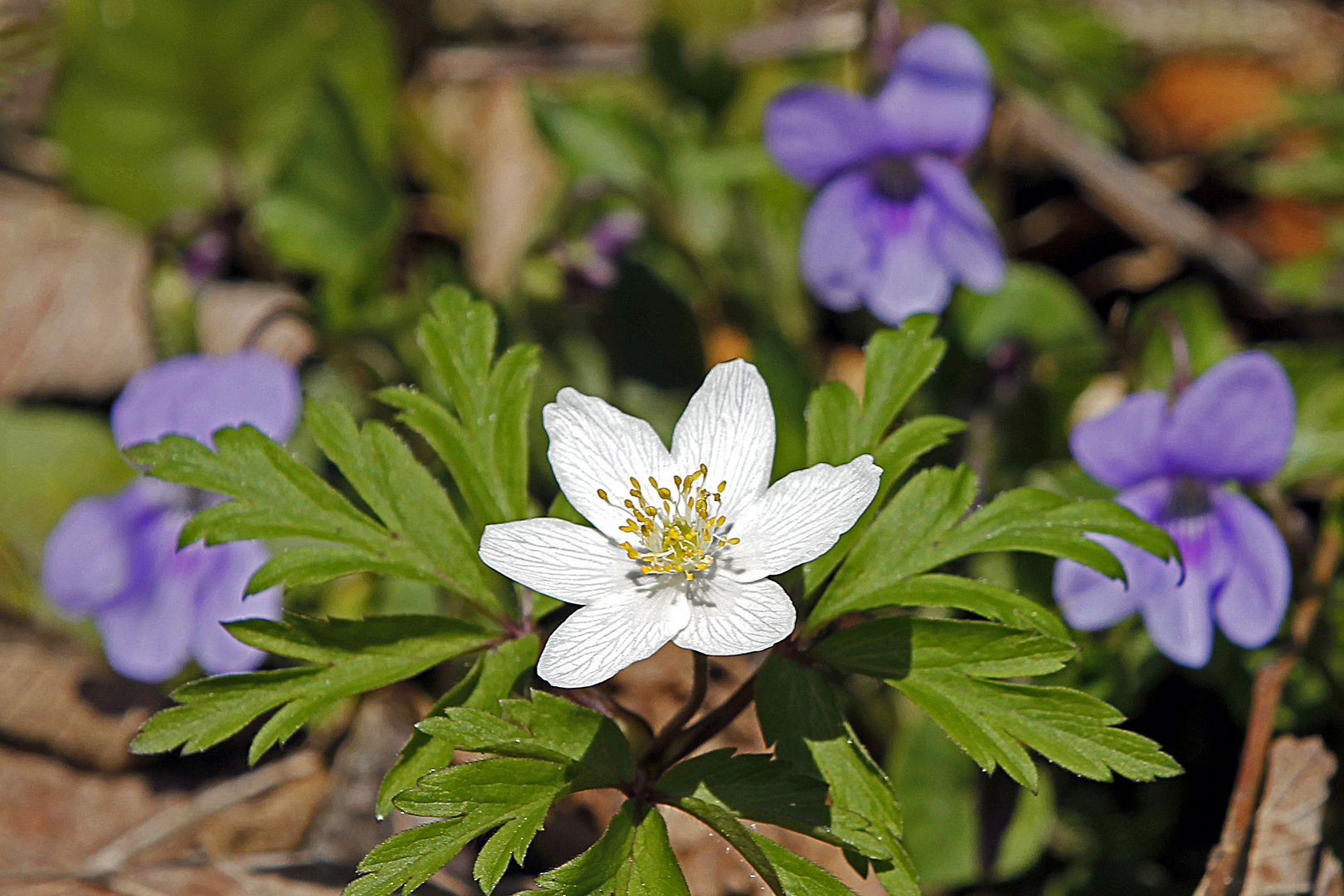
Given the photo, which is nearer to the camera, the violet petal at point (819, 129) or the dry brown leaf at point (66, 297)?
the violet petal at point (819, 129)

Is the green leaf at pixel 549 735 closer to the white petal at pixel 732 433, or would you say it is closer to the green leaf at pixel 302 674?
the green leaf at pixel 302 674

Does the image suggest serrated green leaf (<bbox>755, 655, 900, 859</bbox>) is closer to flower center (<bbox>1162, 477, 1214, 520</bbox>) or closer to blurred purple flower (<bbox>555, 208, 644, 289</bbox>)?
flower center (<bbox>1162, 477, 1214, 520</bbox>)

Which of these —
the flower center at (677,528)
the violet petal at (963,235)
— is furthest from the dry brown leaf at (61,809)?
the violet petal at (963,235)

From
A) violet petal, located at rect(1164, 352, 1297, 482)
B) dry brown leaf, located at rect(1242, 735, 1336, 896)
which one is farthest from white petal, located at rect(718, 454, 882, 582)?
dry brown leaf, located at rect(1242, 735, 1336, 896)

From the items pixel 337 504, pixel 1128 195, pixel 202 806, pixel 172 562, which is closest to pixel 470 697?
pixel 337 504

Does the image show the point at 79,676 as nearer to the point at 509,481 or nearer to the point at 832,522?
the point at 509,481

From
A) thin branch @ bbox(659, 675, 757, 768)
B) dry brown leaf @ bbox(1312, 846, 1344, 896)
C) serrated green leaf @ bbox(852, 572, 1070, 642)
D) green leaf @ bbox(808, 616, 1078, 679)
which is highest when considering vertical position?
serrated green leaf @ bbox(852, 572, 1070, 642)
